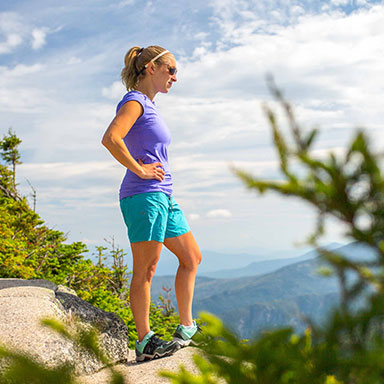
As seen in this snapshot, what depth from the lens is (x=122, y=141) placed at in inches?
141

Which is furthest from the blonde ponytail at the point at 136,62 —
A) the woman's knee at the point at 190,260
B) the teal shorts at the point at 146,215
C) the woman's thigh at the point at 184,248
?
the woman's knee at the point at 190,260

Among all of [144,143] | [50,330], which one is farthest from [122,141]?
[50,330]

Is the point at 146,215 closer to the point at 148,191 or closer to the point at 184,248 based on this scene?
the point at 148,191

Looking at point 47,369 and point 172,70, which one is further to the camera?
point 172,70

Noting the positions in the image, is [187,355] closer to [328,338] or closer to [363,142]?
[328,338]

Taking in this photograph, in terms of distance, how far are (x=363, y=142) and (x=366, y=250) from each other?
24 centimetres

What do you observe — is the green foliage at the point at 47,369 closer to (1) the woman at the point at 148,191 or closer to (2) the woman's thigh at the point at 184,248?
(1) the woman at the point at 148,191

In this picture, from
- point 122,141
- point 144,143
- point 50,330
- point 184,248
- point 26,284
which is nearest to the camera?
point 50,330

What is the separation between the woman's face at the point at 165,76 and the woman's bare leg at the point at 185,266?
134 centimetres

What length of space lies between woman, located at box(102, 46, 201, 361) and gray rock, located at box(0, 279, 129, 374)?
0.43 metres

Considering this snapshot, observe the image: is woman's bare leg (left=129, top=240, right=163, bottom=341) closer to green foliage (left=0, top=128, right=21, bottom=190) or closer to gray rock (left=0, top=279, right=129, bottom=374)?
gray rock (left=0, top=279, right=129, bottom=374)

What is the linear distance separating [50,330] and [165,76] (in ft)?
7.67

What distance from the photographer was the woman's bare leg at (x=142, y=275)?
12.2 feet

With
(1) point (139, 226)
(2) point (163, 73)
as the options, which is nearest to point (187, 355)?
(1) point (139, 226)
